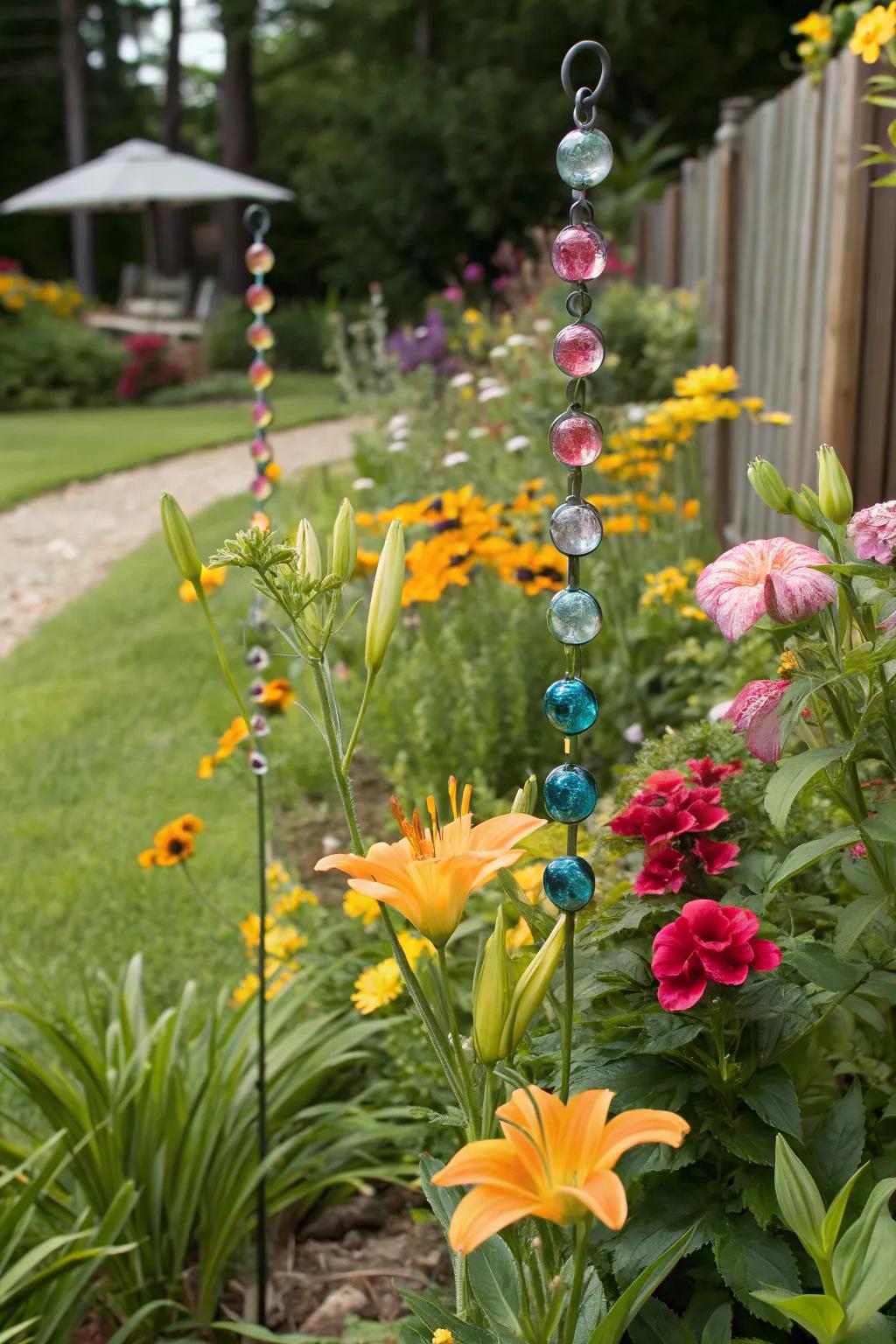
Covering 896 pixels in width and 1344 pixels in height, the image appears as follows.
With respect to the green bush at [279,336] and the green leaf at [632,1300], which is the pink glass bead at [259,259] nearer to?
the green leaf at [632,1300]

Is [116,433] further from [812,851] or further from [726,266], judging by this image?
[812,851]

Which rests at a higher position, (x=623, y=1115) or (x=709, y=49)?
(x=709, y=49)

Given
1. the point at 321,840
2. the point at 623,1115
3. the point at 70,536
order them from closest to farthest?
the point at 623,1115
the point at 321,840
the point at 70,536

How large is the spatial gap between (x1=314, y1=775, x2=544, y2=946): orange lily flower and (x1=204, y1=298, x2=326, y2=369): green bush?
1615 cm

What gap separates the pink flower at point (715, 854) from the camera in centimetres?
135

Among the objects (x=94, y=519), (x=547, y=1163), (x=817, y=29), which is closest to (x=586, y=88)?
(x=547, y=1163)

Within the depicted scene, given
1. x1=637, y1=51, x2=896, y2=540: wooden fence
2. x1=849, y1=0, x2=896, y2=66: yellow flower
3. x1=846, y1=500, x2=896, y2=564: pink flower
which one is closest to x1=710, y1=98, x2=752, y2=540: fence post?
x1=637, y1=51, x2=896, y2=540: wooden fence

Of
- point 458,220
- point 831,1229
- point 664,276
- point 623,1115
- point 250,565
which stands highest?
point 458,220

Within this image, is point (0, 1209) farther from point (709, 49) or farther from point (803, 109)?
point (709, 49)

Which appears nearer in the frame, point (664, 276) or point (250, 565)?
point (250, 565)

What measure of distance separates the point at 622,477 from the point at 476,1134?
3065 mm

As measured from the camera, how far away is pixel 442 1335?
0.98 metres

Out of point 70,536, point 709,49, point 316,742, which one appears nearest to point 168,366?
point 709,49

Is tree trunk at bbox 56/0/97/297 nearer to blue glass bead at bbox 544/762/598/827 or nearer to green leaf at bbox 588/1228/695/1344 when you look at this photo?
blue glass bead at bbox 544/762/598/827
